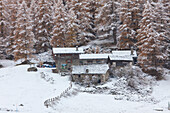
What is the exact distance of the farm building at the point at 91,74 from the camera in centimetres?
4591

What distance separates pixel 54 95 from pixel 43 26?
32648 millimetres

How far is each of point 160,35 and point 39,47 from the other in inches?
1348

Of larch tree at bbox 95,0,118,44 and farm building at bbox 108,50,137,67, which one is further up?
larch tree at bbox 95,0,118,44

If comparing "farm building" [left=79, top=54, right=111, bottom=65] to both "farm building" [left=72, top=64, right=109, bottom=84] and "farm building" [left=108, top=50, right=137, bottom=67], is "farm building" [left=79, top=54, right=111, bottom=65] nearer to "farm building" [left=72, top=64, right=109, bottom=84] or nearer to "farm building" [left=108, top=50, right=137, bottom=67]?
"farm building" [left=108, top=50, right=137, bottom=67]

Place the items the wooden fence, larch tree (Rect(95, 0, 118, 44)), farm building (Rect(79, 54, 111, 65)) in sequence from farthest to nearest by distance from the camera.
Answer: larch tree (Rect(95, 0, 118, 44)), farm building (Rect(79, 54, 111, 65)), the wooden fence

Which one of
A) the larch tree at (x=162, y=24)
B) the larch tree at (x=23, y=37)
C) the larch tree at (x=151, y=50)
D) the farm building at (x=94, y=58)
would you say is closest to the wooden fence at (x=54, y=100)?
the farm building at (x=94, y=58)

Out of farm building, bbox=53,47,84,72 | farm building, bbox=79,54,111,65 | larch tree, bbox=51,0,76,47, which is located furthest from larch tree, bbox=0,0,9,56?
farm building, bbox=79,54,111,65

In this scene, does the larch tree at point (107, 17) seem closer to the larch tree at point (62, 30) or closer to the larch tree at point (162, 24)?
the larch tree at point (62, 30)

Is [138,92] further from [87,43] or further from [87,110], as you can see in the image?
[87,43]

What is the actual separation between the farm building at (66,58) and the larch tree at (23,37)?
25.1 feet

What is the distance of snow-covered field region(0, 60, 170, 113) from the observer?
32469 mm

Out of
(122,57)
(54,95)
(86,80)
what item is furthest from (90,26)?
(54,95)

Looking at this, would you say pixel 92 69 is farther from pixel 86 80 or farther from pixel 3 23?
pixel 3 23

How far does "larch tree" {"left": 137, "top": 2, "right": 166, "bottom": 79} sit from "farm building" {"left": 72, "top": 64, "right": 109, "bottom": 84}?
8.18m
